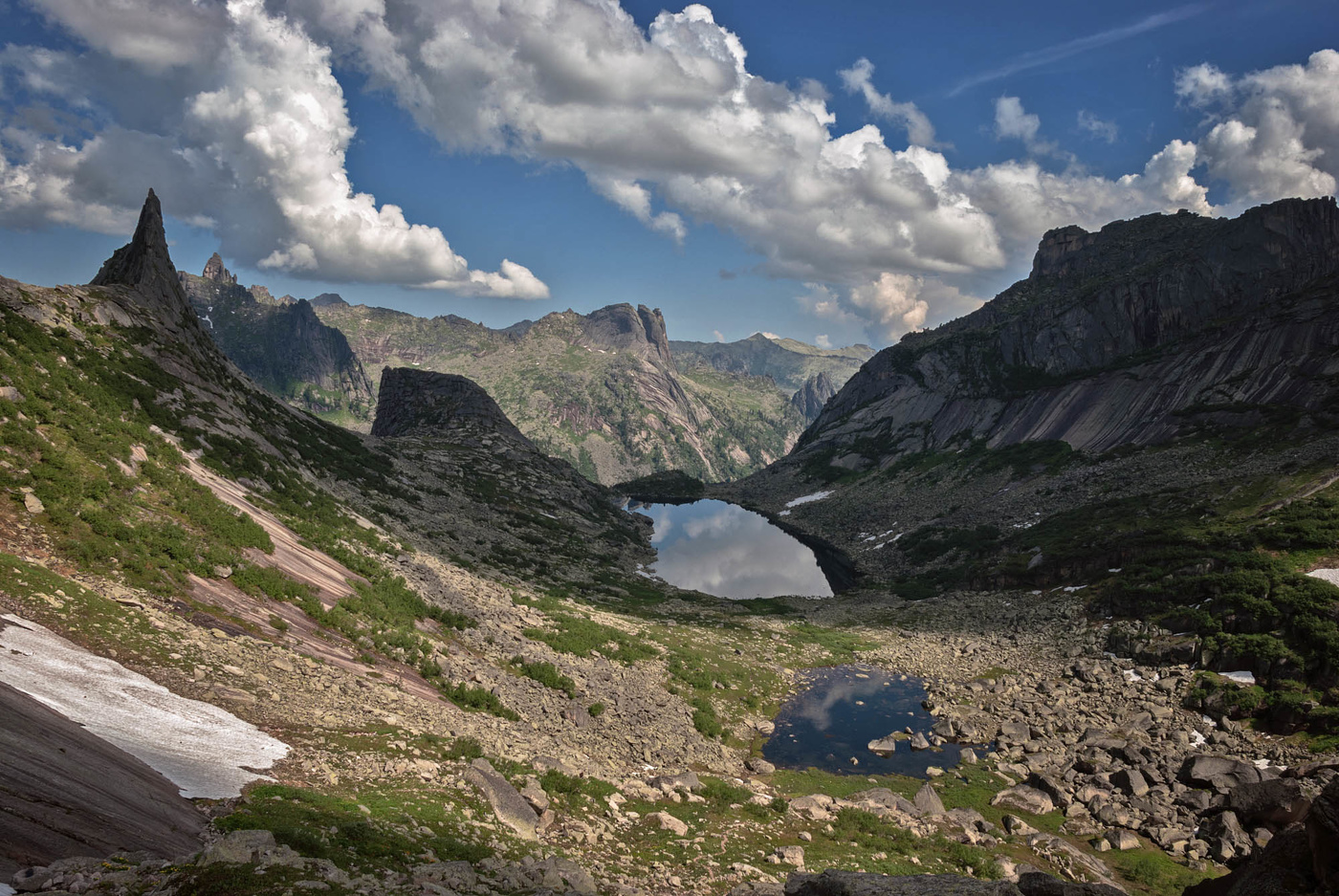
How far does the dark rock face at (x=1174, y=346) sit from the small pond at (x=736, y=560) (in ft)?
183

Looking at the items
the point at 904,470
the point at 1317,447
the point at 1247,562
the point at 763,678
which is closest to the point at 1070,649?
the point at 1247,562

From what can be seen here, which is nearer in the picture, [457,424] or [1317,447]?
[1317,447]

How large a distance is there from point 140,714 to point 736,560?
13625 cm

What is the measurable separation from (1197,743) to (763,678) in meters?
28.9

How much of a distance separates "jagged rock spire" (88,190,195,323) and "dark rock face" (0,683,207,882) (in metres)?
52.0

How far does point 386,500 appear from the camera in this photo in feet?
229

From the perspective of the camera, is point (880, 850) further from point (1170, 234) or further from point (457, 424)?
point (1170, 234)

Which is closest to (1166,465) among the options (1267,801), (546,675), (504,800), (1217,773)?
(1217,773)

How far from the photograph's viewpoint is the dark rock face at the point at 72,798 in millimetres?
10945

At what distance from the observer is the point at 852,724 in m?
49.8

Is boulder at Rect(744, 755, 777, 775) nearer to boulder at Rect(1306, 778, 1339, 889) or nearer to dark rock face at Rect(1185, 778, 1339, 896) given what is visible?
dark rock face at Rect(1185, 778, 1339, 896)

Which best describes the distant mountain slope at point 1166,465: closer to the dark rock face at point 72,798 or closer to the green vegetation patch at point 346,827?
the green vegetation patch at point 346,827

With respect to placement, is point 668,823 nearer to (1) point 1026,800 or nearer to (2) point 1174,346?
(1) point 1026,800

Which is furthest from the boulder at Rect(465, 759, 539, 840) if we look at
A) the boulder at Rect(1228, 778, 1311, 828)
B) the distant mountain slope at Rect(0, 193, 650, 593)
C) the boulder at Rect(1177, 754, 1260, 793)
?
the boulder at Rect(1177, 754, 1260, 793)
